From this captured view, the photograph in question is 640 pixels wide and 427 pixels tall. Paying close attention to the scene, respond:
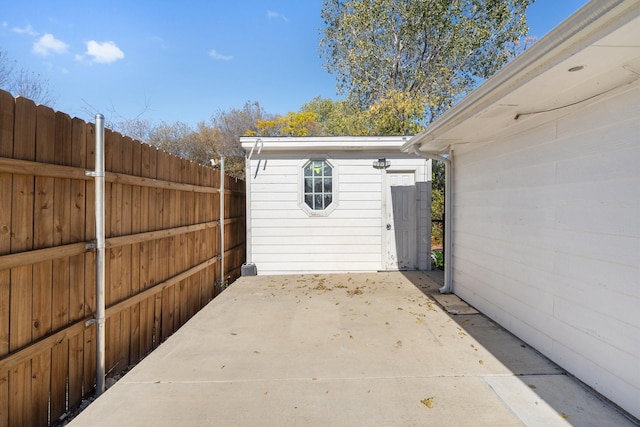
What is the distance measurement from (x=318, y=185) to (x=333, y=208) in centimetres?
56

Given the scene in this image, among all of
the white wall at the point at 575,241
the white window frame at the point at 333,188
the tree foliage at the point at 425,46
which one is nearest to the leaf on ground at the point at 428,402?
the white wall at the point at 575,241

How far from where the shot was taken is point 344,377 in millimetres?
2598

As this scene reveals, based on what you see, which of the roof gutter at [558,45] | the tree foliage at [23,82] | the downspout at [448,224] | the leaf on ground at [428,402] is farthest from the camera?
the tree foliage at [23,82]

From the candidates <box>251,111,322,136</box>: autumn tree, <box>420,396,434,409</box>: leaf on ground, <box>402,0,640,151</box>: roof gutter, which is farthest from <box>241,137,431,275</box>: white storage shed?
<box>251,111,322,136</box>: autumn tree

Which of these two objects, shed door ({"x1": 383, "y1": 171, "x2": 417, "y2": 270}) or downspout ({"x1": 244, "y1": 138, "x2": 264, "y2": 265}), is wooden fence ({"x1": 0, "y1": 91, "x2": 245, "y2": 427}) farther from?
shed door ({"x1": 383, "y1": 171, "x2": 417, "y2": 270})

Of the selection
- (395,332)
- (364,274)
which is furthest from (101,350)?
(364,274)

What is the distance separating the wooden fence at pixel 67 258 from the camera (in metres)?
→ 1.78

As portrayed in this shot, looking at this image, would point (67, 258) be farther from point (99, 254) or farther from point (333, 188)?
point (333, 188)

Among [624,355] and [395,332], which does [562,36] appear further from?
[395,332]

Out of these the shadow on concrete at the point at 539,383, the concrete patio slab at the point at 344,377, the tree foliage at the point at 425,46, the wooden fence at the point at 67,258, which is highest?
the tree foliage at the point at 425,46

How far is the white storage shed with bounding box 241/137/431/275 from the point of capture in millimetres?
6629

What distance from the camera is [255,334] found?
352 cm

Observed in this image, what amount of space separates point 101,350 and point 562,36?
3.59 metres

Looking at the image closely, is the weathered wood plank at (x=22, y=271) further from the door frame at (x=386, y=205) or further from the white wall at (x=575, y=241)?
the door frame at (x=386, y=205)
